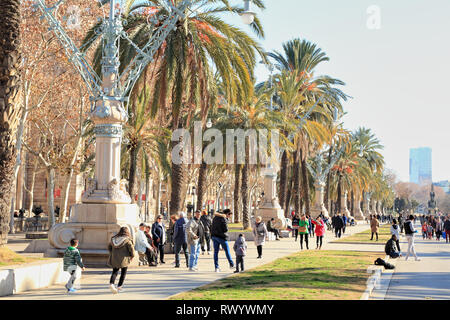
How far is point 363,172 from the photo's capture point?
226ft

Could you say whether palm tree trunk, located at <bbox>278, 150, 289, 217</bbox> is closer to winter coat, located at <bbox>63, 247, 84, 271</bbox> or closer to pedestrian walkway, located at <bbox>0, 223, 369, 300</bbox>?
pedestrian walkway, located at <bbox>0, 223, 369, 300</bbox>

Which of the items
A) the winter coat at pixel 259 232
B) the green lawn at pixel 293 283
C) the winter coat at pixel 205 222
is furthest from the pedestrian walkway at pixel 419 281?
the winter coat at pixel 205 222

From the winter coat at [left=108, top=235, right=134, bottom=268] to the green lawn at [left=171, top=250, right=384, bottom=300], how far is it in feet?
4.10

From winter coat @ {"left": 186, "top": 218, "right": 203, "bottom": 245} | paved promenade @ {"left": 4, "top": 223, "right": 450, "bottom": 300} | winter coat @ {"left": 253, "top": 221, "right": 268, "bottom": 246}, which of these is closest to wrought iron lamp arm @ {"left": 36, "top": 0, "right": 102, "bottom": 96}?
winter coat @ {"left": 186, "top": 218, "right": 203, "bottom": 245}

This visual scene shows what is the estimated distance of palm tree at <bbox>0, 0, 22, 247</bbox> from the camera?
11273 millimetres

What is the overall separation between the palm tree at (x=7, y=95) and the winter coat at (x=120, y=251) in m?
2.55

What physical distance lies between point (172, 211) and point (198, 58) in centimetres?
598

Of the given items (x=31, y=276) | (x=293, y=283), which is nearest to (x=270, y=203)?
(x=293, y=283)

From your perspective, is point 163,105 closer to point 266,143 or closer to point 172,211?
point 172,211

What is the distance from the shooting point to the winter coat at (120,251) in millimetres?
10383

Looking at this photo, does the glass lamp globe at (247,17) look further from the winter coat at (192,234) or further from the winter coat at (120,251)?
the winter coat at (120,251)

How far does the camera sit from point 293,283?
1209 centimetres

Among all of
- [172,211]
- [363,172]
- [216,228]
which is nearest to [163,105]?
[172,211]

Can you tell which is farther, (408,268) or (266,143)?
(266,143)
